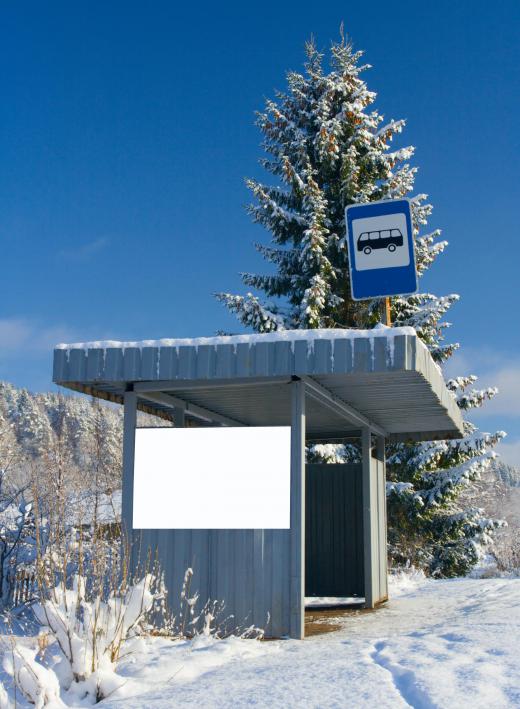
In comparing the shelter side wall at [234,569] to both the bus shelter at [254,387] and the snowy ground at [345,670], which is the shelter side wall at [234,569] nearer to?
the bus shelter at [254,387]

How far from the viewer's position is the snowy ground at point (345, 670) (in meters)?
4.60

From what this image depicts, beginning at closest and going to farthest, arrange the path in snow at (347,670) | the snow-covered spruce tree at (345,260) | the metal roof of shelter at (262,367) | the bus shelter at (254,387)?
the path in snow at (347,670)
the metal roof of shelter at (262,367)
the bus shelter at (254,387)
the snow-covered spruce tree at (345,260)

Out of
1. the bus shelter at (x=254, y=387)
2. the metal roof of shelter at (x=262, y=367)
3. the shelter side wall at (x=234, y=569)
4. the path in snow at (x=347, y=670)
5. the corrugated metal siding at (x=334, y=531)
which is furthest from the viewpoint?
the corrugated metal siding at (x=334, y=531)

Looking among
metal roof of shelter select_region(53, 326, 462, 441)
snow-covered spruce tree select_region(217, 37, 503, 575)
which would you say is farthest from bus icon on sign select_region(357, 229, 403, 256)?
snow-covered spruce tree select_region(217, 37, 503, 575)

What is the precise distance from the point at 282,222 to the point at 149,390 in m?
11.8

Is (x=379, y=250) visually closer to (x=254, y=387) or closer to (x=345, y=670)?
(x=254, y=387)

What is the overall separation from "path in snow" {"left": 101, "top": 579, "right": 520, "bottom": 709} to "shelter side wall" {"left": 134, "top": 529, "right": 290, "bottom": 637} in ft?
1.57

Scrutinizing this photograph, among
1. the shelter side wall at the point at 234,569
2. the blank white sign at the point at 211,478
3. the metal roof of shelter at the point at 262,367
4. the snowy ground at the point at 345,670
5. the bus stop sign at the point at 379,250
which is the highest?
the bus stop sign at the point at 379,250

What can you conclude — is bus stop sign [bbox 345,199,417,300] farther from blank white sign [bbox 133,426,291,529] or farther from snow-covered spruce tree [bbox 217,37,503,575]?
snow-covered spruce tree [bbox 217,37,503,575]

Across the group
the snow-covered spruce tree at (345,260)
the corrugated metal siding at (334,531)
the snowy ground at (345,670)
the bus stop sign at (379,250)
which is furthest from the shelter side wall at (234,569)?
the snow-covered spruce tree at (345,260)

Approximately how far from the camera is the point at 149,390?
786 centimetres

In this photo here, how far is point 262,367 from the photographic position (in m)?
7.16

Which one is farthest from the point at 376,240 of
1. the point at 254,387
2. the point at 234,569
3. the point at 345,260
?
the point at 345,260

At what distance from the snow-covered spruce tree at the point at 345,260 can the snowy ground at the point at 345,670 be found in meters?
9.40
